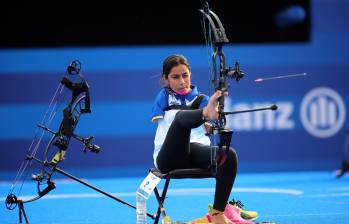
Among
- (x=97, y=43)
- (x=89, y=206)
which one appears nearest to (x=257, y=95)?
(x=97, y=43)

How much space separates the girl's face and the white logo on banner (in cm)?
561

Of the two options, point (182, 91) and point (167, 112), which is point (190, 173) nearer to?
point (167, 112)

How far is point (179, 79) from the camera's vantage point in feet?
16.8

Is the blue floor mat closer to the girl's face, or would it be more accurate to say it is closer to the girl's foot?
the girl's foot

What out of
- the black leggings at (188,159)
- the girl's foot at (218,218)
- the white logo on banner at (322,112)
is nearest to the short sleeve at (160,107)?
the black leggings at (188,159)

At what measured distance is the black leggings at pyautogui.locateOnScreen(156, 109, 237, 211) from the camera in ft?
15.5

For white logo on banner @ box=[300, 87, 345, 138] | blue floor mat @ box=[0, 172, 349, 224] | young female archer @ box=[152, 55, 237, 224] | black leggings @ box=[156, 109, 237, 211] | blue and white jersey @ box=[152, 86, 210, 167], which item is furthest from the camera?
white logo on banner @ box=[300, 87, 345, 138]

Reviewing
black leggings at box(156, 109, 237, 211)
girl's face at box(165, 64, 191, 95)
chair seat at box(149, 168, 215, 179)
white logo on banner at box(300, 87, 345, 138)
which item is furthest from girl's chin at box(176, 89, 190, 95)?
white logo on banner at box(300, 87, 345, 138)

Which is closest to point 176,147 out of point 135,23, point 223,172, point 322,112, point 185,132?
point 185,132

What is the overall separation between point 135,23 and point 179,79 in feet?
19.8

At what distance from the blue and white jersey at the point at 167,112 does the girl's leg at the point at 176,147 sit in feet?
0.53

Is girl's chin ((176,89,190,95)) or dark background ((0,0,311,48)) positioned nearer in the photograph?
girl's chin ((176,89,190,95))

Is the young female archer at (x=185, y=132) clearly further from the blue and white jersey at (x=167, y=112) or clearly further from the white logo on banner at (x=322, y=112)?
the white logo on banner at (x=322, y=112)

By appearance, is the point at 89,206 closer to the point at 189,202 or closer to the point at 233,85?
the point at 189,202
